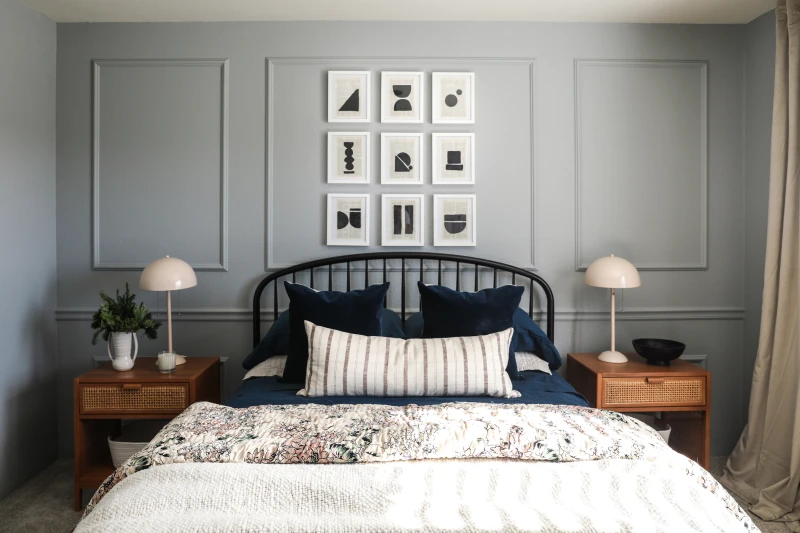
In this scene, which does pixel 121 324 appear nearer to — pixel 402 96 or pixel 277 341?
pixel 277 341

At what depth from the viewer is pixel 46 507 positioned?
2.67m

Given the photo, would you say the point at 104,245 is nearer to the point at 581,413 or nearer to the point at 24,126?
the point at 24,126

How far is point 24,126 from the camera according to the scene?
2.89 m

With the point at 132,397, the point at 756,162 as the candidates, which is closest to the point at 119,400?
the point at 132,397

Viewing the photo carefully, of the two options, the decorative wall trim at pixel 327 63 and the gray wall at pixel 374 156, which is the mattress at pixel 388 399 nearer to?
the gray wall at pixel 374 156

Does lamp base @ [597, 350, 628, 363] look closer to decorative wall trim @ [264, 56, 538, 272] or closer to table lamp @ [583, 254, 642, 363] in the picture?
table lamp @ [583, 254, 642, 363]

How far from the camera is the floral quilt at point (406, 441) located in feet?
5.44

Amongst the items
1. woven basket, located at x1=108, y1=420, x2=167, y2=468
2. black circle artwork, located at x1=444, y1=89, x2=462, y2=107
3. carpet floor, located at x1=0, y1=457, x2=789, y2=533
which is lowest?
carpet floor, located at x1=0, y1=457, x2=789, y2=533

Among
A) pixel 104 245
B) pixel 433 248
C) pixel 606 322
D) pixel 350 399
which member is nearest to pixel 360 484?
pixel 350 399

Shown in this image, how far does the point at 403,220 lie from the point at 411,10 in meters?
1.14

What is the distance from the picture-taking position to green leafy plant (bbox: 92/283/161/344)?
2758 millimetres

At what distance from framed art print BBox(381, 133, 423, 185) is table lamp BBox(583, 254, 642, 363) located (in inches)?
42.4

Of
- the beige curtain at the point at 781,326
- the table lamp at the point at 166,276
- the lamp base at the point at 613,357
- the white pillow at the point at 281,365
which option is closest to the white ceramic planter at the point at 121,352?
the table lamp at the point at 166,276

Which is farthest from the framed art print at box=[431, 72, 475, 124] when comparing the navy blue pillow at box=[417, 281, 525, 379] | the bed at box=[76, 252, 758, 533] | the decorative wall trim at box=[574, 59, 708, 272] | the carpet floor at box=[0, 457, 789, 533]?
the carpet floor at box=[0, 457, 789, 533]
